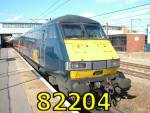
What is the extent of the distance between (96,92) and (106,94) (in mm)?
667

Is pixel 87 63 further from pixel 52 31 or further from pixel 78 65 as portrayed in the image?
pixel 52 31

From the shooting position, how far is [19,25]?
9500 cm

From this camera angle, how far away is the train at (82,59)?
27.2 feet

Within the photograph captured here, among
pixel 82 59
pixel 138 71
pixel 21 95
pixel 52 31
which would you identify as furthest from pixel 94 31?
pixel 138 71

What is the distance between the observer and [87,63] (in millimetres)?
8414

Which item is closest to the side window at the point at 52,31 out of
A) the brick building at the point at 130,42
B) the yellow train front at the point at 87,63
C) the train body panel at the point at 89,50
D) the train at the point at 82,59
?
the train at the point at 82,59

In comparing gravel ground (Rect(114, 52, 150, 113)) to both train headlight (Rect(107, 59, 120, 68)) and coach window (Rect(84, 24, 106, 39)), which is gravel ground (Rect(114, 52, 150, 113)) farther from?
coach window (Rect(84, 24, 106, 39))

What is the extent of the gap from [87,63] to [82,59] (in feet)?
0.67

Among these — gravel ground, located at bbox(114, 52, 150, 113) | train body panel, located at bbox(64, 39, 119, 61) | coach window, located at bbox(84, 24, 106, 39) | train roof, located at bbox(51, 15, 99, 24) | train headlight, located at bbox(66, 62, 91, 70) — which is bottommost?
gravel ground, located at bbox(114, 52, 150, 113)

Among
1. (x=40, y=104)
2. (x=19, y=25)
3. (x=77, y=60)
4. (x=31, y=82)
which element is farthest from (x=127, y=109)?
(x=19, y=25)

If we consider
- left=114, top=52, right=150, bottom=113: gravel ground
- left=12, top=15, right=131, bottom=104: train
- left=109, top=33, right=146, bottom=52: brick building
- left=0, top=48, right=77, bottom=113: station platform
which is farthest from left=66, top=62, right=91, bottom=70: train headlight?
left=109, top=33, right=146, bottom=52: brick building

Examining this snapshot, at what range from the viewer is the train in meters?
8.29

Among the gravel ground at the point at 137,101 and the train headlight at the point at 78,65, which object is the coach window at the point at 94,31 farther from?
the gravel ground at the point at 137,101

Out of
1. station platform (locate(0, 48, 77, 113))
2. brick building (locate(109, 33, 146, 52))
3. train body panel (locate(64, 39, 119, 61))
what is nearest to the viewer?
station platform (locate(0, 48, 77, 113))
